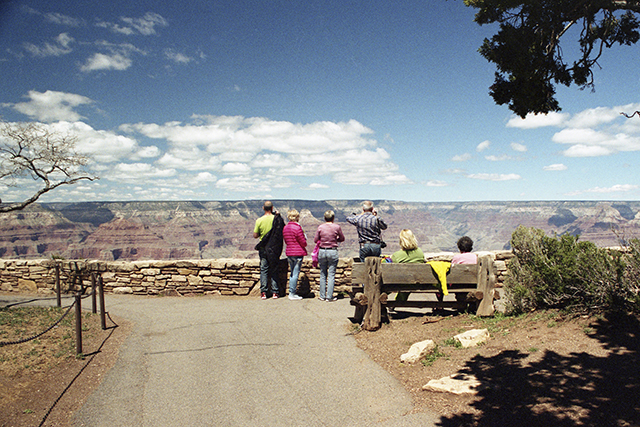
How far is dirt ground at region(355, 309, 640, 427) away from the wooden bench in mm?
493

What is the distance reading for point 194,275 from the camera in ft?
34.2

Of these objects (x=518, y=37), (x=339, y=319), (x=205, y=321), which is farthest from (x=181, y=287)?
(x=518, y=37)

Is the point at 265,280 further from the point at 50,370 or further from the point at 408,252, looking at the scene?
the point at 50,370

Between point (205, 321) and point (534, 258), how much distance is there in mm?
5837

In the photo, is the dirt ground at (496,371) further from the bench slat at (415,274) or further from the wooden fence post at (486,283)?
the bench slat at (415,274)

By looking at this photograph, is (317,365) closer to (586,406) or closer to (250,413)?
(250,413)

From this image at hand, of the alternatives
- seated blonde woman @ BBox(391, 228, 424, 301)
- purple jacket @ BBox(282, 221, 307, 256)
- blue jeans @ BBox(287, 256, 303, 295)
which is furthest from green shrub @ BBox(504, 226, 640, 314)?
blue jeans @ BBox(287, 256, 303, 295)

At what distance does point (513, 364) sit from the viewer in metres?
4.16

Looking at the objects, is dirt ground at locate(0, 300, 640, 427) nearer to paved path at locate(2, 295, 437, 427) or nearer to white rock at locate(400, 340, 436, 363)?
white rock at locate(400, 340, 436, 363)

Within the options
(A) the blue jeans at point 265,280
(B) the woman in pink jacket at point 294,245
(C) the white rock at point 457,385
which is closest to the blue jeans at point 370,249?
(B) the woman in pink jacket at point 294,245

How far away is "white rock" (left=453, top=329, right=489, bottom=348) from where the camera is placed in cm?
498

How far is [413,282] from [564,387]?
8.89ft

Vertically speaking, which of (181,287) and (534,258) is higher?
(534,258)

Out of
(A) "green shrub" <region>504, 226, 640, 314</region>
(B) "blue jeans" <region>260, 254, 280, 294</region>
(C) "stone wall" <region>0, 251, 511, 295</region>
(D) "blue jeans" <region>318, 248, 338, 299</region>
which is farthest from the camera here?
(C) "stone wall" <region>0, 251, 511, 295</region>
